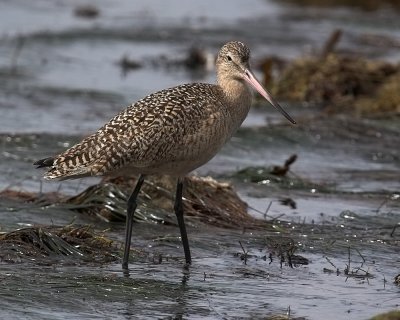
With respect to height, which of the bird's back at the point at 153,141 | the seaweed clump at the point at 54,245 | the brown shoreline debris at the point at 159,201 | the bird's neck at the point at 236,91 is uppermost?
the bird's neck at the point at 236,91

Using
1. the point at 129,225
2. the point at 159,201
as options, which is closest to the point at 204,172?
the point at 159,201

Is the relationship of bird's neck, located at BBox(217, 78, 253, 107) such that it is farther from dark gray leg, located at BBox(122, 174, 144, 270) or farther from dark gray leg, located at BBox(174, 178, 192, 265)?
dark gray leg, located at BBox(122, 174, 144, 270)

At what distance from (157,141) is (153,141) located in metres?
0.03

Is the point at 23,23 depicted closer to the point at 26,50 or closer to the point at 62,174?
the point at 26,50

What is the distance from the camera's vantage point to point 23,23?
2244cm

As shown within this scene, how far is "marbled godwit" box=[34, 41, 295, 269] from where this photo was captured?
8273 millimetres

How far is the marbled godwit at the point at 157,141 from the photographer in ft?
27.1

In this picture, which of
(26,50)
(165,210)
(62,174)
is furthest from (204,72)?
(62,174)

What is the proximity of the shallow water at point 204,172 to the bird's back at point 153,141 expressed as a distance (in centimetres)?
64

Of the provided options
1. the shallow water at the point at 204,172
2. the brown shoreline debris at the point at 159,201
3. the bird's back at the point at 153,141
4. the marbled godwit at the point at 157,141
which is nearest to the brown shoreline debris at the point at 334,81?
the shallow water at the point at 204,172

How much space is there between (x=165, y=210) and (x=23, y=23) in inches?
511

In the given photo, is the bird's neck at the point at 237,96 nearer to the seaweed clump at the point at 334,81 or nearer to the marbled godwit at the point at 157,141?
the marbled godwit at the point at 157,141

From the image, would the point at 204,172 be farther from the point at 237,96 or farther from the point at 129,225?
the point at 129,225

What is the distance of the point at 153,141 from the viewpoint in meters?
8.30
